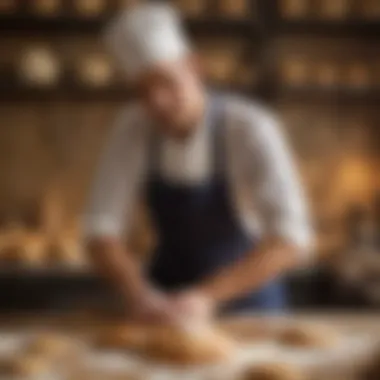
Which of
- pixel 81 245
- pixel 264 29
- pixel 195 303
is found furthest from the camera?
pixel 264 29

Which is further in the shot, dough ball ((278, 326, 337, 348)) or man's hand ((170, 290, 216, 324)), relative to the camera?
man's hand ((170, 290, 216, 324))

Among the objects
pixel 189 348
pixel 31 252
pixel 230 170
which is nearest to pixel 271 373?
pixel 189 348

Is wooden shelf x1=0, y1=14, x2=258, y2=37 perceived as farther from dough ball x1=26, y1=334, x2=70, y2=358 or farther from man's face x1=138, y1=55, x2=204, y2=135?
dough ball x1=26, y1=334, x2=70, y2=358

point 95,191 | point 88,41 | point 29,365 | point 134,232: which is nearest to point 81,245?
point 134,232

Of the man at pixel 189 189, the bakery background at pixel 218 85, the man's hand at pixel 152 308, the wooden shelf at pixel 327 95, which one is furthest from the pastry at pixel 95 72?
the man's hand at pixel 152 308

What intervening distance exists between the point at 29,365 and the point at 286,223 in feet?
2.05

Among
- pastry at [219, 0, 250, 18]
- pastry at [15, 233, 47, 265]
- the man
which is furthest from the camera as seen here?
pastry at [219, 0, 250, 18]

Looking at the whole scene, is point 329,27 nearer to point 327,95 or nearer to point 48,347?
point 327,95

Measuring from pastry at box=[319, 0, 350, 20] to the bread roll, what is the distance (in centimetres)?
183

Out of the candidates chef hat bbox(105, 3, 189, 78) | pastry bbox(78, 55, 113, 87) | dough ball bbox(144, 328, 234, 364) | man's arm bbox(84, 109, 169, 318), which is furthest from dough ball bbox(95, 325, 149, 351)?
pastry bbox(78, 55, 113, 87)

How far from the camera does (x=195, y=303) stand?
5.25 feet

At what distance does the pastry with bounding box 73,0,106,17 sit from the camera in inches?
121

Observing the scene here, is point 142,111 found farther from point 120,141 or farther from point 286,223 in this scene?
point 286,223

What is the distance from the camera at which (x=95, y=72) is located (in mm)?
3094
